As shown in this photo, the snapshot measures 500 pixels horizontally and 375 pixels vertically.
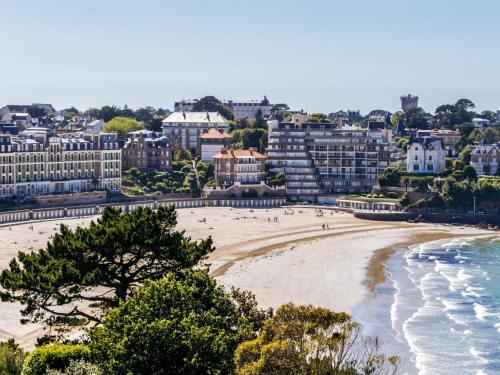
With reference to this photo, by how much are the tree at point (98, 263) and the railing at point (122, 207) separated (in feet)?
141

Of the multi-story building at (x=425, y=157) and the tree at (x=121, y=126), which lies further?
the tree at (x=121, y=126)

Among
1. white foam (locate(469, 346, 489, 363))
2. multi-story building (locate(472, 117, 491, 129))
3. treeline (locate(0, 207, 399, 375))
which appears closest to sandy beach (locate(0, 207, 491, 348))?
treeline (locate(0, 207, 399, 375))

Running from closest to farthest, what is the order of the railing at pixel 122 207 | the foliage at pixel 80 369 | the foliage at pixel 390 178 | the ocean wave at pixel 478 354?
the foliage at pixel 80 369 < the ocean wave at pixel 478 354 < the railing at pixel 122 207 < the foliage at pixel 390 178

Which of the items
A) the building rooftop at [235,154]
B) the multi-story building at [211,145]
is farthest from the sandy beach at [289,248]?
the multi-story building at [211,145]

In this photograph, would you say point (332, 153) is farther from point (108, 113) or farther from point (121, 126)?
point (108, 113)

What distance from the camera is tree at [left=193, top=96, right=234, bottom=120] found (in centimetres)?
18126

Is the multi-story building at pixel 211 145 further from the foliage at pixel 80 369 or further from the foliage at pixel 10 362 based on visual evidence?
the foliage at pixel 80 369

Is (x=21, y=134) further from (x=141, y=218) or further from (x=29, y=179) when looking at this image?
(x=141, y=218)

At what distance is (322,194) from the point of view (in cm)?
12488

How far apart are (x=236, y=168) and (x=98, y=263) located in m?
84.4

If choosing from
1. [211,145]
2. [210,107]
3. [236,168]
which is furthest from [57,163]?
[210,107]

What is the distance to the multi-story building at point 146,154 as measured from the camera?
424 ft

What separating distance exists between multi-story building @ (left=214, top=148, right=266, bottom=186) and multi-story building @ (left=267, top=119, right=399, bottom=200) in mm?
4237

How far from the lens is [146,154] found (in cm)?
12975
